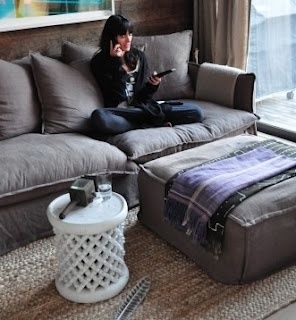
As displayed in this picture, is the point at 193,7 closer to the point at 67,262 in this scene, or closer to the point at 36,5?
the point at 36,5

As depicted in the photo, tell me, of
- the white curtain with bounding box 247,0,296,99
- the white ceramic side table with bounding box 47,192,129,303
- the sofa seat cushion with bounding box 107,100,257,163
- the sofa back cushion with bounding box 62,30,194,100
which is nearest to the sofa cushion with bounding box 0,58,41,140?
the sofa seat cushion with bounding box 107,100,257,163

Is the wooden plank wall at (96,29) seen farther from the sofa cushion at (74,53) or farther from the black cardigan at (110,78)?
the black cardigan at (110,78)

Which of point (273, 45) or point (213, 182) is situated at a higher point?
point (273, 45)

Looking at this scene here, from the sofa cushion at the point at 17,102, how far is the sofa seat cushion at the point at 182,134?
46 centimetres

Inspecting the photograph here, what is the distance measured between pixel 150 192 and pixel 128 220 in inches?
11.4

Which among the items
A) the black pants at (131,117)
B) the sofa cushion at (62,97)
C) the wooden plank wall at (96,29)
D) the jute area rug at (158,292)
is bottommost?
the jute area rug at (158,292)

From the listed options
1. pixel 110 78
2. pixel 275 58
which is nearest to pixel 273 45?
pixel 275 58

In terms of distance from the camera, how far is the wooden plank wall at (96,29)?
3266mm

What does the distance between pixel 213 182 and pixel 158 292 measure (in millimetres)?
507

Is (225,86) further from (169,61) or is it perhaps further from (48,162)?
(48,162)

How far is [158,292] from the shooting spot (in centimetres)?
213

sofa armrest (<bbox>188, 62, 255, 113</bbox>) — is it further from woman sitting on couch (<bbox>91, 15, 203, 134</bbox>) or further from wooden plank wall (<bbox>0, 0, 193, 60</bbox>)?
wooden plank wall (<bbox>0, 0, 193, 60</bbox>)

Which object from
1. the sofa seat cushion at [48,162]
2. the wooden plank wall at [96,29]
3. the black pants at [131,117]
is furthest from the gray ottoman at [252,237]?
the wooden plank wall at [96,29]

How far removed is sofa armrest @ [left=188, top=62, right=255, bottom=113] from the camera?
3.20 metres
